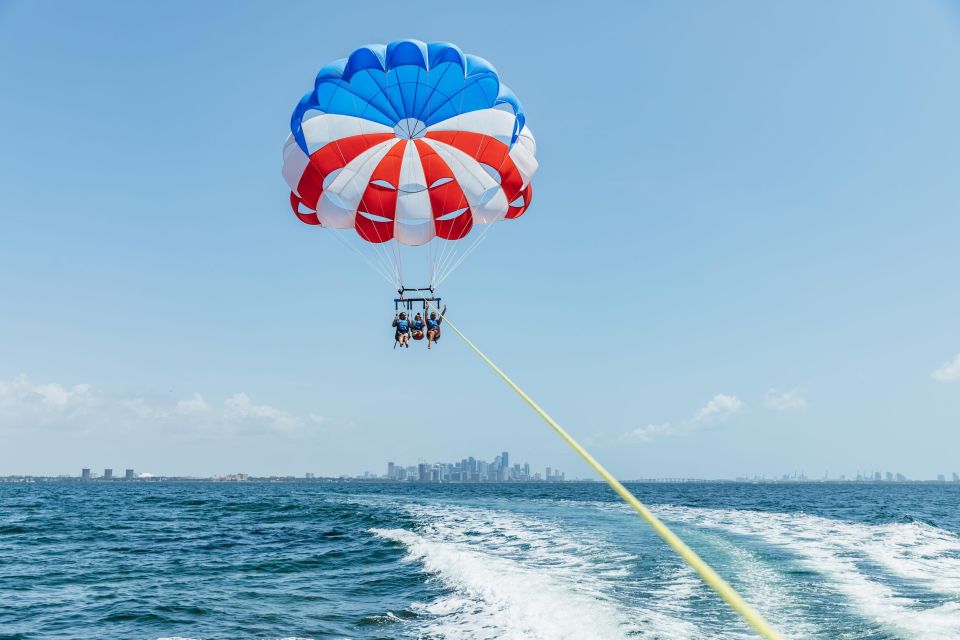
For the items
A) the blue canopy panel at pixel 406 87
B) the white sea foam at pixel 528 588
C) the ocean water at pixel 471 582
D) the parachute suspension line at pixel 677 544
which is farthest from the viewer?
the blue canopy panel at pixel 406 87

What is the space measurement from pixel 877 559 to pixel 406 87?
14.5 metres

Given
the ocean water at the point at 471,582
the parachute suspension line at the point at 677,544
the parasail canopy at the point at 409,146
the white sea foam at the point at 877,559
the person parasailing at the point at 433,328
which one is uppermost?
the parasail canopy at the point at 409,146

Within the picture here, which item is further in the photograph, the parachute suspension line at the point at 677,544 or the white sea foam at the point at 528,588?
the white sea foam at the point at 528,588

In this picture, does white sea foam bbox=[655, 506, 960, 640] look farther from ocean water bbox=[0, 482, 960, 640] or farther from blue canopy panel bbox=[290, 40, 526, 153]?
blue canopy panel bbox=[290, 40, 526, 153]

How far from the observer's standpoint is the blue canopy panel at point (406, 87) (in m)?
11.8

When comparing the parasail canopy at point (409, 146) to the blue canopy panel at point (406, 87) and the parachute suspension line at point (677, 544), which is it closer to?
the blue canopy panel at point (406, 87)

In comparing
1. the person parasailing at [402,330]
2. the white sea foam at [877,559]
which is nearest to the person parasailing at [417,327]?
the person parasailing at [402,330]

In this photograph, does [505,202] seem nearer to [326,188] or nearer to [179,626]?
[326,188]

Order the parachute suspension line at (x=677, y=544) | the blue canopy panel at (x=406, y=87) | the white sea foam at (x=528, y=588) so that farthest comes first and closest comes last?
the blue canopy panel at (x=406, y=87) < the white sea foam at (x=528, y=588) < the parachute suspension line at (x=677, y=544)

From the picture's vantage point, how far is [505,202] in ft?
47.3

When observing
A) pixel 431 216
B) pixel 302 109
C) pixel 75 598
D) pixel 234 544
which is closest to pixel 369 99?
pixel 302 109

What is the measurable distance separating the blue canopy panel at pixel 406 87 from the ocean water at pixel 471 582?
8877mm

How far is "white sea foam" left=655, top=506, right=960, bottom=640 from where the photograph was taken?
30.2 feet

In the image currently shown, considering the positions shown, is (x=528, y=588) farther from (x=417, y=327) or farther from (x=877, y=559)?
(x=877, y=559)
